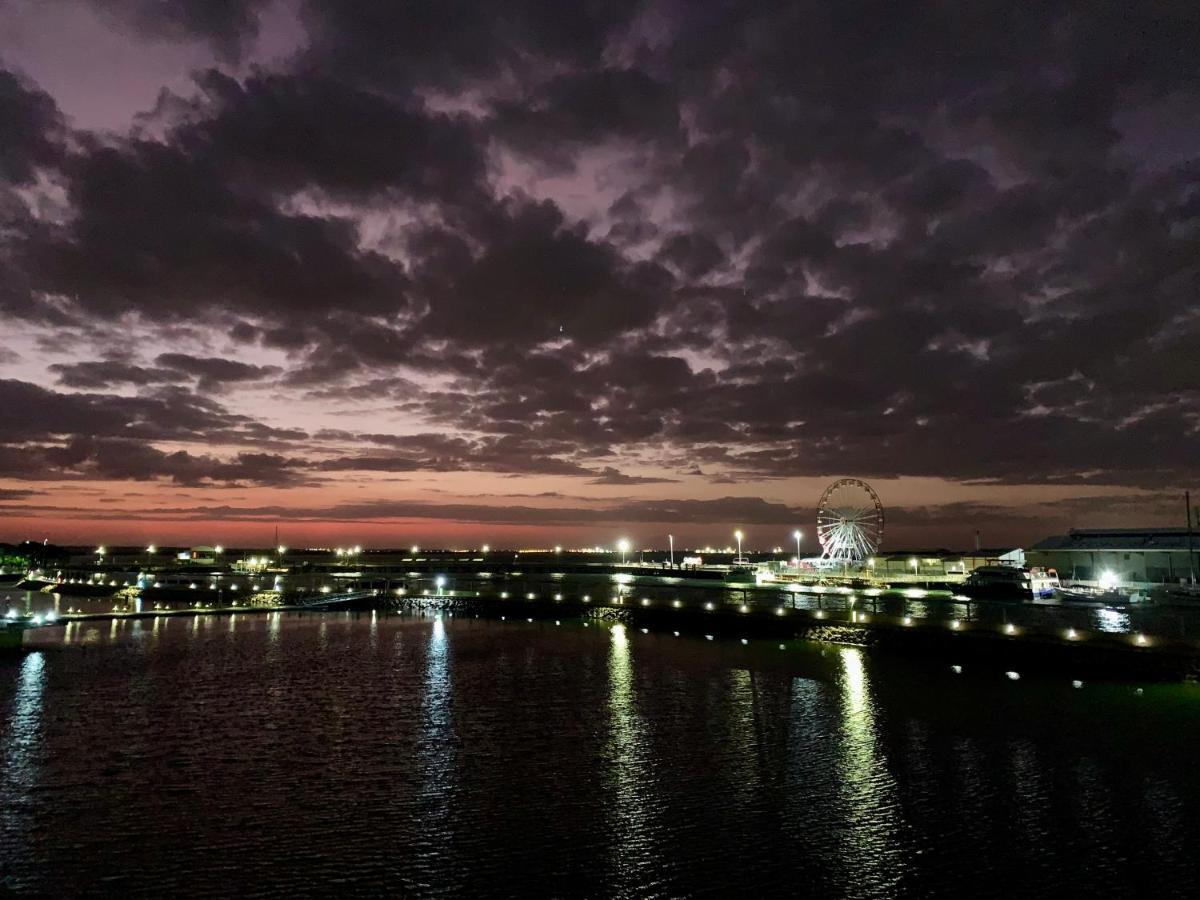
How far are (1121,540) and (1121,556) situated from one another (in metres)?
4.39

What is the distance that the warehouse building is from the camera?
93.4 meters

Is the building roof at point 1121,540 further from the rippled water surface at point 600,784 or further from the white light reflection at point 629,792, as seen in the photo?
the white light reflection at point 629,792

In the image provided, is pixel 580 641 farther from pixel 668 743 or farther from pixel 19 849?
pixel 19 849

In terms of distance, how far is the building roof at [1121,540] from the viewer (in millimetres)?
97306

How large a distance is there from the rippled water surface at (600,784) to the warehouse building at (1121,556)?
235 ft

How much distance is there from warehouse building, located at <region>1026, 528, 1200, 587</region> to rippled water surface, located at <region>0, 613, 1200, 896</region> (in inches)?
2819

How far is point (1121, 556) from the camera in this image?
99312mm

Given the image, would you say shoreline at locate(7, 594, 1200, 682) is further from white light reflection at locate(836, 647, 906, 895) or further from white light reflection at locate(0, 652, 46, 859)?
white light reflection at locate(0, 652, 46, 859)

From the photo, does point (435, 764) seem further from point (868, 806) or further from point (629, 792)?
point (868, 806)

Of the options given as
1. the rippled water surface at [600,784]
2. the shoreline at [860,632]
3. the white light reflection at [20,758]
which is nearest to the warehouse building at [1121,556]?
the shoreline at [860,632]

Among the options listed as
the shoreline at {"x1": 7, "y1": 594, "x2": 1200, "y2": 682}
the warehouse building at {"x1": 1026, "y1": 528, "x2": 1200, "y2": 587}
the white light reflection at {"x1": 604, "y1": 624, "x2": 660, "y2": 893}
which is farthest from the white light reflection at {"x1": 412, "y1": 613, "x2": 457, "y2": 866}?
the warehouse building at {"x1": 1026, "y1": 528, "x2": 1200, "y2": 587}

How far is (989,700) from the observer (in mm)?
33531

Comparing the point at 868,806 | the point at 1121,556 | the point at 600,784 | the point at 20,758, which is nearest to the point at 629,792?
the point at 600,784

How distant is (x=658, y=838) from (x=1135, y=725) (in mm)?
20533
